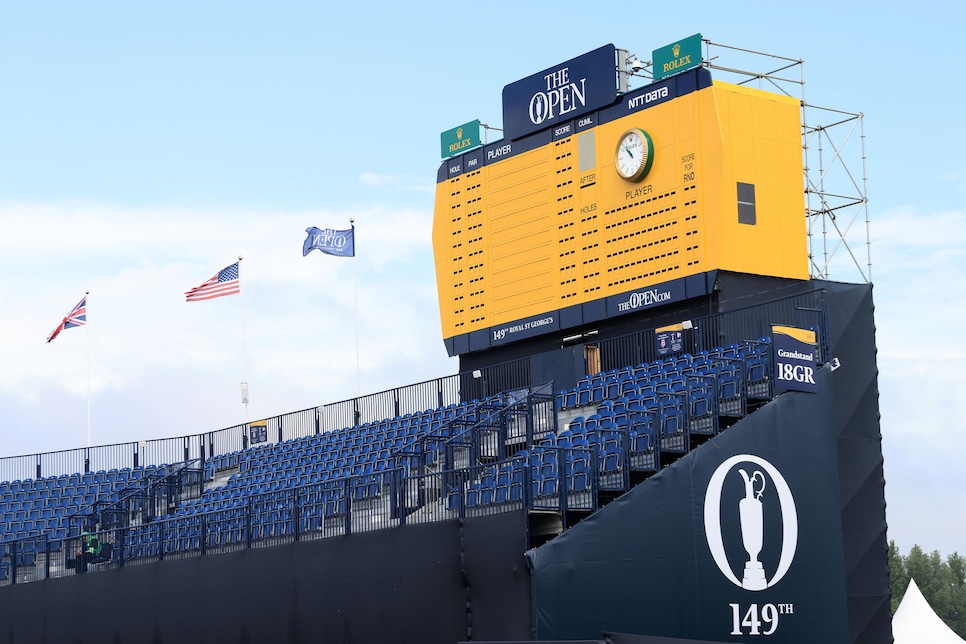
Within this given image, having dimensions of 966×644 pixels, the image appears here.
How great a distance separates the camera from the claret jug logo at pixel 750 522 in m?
20.0

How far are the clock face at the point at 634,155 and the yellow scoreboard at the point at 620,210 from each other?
0.03 metres

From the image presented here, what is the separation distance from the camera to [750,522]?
20312mm

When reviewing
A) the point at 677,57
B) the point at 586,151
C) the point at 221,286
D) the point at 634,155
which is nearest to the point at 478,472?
the point at 634,155

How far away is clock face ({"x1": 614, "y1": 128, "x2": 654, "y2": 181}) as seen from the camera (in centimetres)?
2677

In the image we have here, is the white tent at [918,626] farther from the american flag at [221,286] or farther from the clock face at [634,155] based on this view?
the american flag at [221,286]

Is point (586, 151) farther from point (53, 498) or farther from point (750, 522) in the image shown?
point (53, 498)

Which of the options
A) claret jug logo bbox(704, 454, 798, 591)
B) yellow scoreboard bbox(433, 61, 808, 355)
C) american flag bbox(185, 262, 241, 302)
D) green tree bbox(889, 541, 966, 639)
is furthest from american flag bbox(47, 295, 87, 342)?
green tree bbox(889, 541, 966, 639)

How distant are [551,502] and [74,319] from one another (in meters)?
20.6

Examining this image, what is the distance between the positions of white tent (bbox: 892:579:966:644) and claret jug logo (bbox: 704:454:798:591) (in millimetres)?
21156

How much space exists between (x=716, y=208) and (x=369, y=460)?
813cm

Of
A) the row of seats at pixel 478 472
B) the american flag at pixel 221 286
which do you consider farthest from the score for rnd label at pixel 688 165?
the american flag at pixel 221 286

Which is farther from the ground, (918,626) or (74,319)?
(74,319)

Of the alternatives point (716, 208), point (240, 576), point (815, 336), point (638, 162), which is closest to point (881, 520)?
point (815, 336)

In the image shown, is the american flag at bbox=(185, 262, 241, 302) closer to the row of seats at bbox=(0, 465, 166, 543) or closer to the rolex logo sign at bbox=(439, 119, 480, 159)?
the row of seats at bbox=(0, 465, 166, 543)
